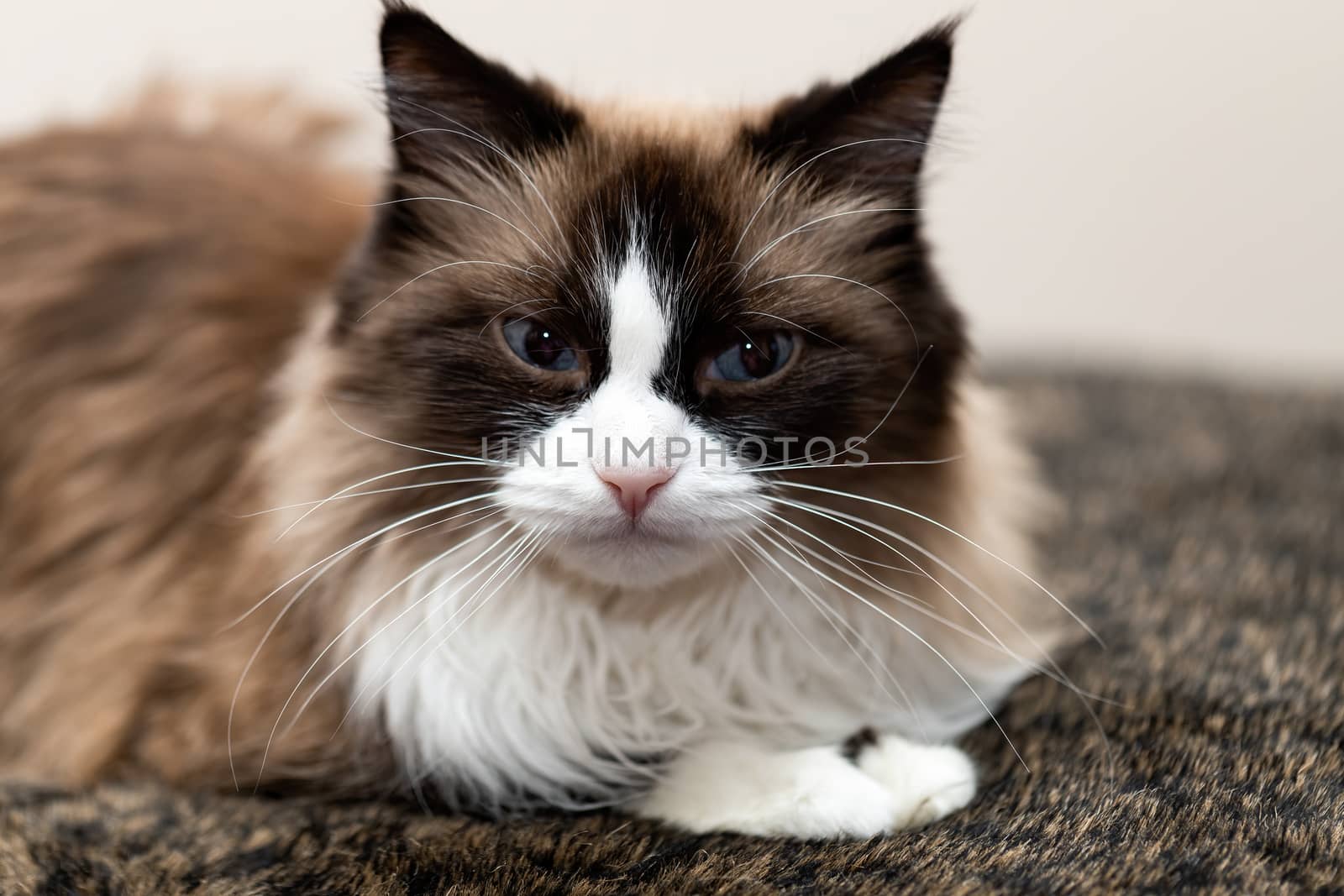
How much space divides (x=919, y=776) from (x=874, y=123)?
0.74 meters

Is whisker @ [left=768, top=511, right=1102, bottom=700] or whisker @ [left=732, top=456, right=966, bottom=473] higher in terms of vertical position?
whisker @ [left=732, top=456, right=966, bottom=473]

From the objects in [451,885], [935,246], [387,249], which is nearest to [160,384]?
[387,249]

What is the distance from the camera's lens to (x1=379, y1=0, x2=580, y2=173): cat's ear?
52.0 inches

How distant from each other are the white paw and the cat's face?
33 centimetres

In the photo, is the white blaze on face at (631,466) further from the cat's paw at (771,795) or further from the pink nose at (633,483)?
the cat's paw at (771,795)

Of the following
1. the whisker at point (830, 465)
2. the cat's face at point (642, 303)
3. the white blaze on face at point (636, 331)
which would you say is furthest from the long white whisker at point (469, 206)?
the whisker at point (830, 465)

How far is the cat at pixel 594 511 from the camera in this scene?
4.18ft

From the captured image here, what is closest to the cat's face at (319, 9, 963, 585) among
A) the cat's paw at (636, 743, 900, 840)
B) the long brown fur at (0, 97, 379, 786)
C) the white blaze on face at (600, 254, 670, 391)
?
the white blaze on face at (600, 254, 670, 391)

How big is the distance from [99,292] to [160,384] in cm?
20

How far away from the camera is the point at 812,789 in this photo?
1317 mm

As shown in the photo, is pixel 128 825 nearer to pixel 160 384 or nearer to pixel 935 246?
pixel 160 384

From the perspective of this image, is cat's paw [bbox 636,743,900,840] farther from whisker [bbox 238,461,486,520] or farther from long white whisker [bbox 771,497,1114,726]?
whisker [bbox 238,461,486,520]

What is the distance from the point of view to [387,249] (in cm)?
143

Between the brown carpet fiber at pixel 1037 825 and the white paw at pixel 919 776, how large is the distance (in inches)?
1.0
